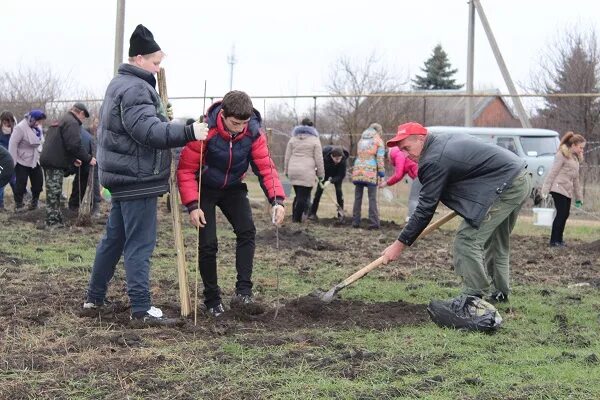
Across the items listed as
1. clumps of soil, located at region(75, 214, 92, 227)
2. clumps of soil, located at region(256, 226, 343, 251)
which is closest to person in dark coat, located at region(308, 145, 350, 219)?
clumps of soil, located at region(256, 226, 343, 251)

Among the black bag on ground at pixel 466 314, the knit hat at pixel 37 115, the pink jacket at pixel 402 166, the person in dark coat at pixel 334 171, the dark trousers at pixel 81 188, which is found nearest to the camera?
the black bag on ground at pixel 466 314

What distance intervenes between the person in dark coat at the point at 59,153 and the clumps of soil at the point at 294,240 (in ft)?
9.68

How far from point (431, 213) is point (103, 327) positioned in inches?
97.9

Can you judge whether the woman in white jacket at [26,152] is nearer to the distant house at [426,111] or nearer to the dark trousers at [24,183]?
the dark trousers at [24,183]

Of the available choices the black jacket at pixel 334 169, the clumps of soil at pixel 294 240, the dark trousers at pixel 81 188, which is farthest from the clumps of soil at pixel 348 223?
the dark trousers at pixel 81 188

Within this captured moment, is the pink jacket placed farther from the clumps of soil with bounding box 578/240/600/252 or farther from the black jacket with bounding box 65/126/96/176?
the black jacket with bounding box 65/126/96/176

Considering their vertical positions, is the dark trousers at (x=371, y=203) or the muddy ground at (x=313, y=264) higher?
the dark trousers at (x=371, y=203)

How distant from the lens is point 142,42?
17.9 ft

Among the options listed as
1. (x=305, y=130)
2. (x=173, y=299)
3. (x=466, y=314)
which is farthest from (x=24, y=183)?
(x=466, y=314)

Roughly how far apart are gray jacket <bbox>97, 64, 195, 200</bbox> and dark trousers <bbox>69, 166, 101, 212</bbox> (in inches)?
298

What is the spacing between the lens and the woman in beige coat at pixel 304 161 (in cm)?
1362

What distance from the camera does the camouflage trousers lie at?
11359mm

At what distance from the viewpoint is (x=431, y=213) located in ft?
18.9

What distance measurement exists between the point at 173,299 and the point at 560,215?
6.76 metres
